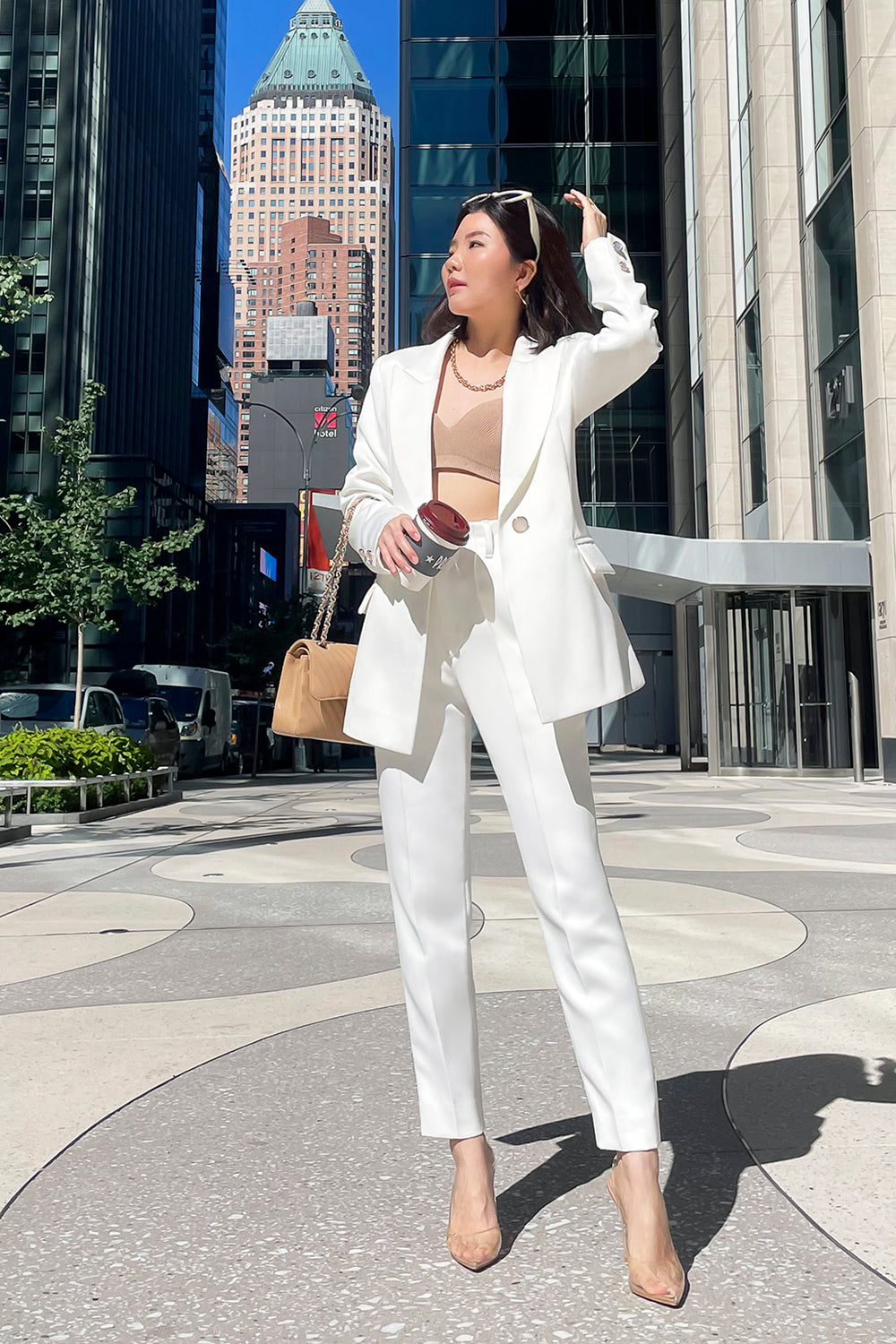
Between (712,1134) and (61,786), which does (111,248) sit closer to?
(61,786)

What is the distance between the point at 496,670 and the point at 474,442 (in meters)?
0.46

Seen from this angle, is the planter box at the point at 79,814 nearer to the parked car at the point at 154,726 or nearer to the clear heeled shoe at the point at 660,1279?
the parked car at the point at 154,726

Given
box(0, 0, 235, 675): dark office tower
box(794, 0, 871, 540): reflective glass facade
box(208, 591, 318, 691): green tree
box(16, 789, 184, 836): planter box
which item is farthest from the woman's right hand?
box(0, 0, 235, 675): dark office tower

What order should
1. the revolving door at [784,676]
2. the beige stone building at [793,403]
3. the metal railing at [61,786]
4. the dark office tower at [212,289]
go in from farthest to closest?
1. the dark office tower at [212,289]
2. the revolving door at [784,676]
3. the beige stone building at [793,403]
4. the metal railing at [61,786]

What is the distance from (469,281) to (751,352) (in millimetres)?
27075

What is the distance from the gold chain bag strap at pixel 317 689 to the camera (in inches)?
101

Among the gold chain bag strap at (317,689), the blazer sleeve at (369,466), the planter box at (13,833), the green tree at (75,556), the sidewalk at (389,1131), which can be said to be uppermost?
the green tree at (75,556)

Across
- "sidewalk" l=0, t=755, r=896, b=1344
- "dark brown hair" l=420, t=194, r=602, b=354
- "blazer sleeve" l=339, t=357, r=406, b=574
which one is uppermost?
"dark brown hair" l=420, t=194, r=602, b=354

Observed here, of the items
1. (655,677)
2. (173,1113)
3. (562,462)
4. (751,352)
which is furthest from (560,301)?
(655,677)

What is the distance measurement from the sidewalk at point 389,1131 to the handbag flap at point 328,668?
103 centimetres

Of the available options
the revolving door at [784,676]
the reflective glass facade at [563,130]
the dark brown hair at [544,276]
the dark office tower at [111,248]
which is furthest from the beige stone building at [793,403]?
the dark office tower at [111,248]

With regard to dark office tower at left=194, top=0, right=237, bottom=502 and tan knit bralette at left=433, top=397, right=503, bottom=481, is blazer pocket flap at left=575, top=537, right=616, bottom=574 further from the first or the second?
dark office tower at left=194, top=0, right=237, bottom=502

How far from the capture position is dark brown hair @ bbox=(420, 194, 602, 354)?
255cm

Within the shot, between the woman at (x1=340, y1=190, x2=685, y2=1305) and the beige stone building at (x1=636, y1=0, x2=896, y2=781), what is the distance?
59.0 ft
